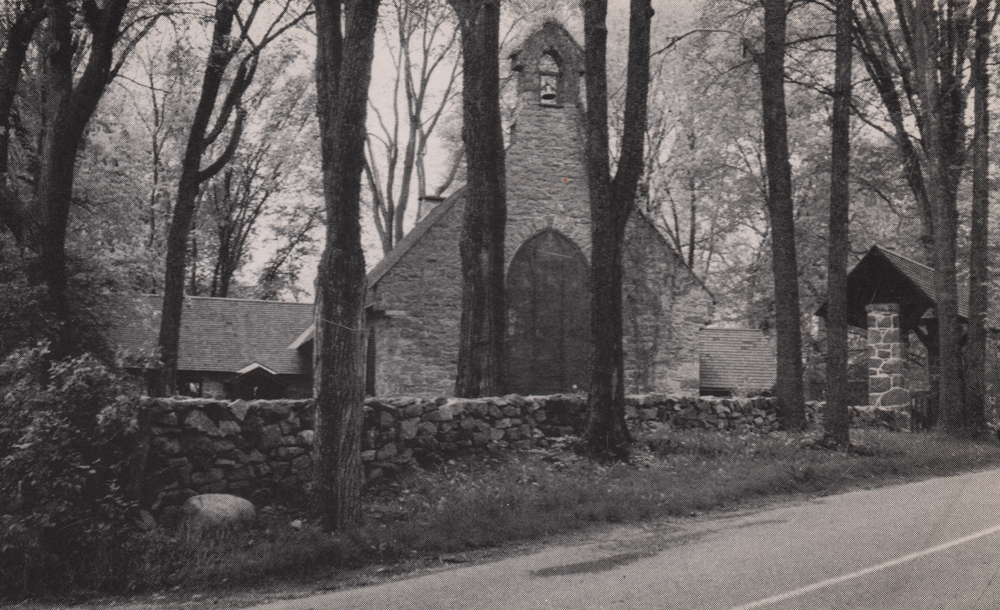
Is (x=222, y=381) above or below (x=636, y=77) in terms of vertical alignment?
below

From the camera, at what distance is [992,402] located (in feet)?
60.2

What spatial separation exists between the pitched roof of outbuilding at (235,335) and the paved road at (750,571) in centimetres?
2175

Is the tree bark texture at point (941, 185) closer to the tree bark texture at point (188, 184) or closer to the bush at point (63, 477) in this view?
the tree bark texture at point (188, 184)

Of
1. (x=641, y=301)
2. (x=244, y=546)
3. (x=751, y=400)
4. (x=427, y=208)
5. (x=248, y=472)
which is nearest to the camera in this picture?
(x=244, y=546)

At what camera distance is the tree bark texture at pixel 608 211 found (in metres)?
10.9

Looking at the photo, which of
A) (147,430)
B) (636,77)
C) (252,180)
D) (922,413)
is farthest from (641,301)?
(252,180)

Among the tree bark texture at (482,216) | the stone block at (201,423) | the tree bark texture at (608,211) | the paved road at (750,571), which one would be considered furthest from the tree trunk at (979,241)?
the stone block at (201,423)

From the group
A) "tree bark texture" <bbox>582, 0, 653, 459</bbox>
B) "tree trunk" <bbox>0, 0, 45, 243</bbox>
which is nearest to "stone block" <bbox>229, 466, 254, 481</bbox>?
"tree bark texture" <bbox>582, 0, 653, 459</bbox>

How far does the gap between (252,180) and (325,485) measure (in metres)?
31.6

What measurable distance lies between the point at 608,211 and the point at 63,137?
23.0ft

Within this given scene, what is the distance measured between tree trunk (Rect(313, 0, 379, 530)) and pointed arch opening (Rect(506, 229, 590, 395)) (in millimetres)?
12560

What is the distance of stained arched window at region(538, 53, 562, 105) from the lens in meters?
20.9

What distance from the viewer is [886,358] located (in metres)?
18.3

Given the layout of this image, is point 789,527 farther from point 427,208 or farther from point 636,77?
point 427,208
